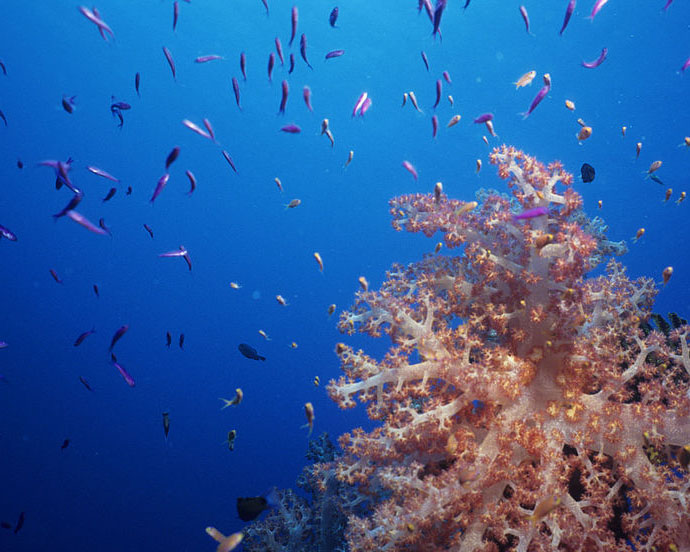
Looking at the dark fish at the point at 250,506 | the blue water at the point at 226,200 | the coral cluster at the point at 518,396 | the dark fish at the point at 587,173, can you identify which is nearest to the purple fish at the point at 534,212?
the coral cluster at the point at 518,396

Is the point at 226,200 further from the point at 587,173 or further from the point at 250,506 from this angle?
the point at 250,506

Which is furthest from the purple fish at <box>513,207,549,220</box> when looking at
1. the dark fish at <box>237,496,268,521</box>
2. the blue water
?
the blue water

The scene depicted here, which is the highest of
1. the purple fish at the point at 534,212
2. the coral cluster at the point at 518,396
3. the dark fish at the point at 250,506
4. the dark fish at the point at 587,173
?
the dark fish at the point at 587,173

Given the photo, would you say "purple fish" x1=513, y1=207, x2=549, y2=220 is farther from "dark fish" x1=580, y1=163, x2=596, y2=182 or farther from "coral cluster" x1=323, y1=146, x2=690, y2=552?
"dark fish" x1=580, y1=163, x2=596, y2=182

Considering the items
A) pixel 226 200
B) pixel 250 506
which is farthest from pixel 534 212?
pixel 226 200

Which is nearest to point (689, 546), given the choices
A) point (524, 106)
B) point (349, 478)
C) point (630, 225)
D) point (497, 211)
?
point (349, 478)

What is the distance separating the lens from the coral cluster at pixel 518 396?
306 centimetres

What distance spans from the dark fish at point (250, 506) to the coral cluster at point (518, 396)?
2.99 feet

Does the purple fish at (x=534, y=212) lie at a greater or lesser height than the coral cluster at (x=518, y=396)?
greater

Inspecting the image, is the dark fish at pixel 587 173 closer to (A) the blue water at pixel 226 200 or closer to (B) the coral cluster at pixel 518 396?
(B) the coral cluster at pixel 518 396

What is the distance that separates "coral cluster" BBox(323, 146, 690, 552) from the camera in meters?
3.06

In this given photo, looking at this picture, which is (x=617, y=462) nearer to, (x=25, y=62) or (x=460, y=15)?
(x=460, y=15)

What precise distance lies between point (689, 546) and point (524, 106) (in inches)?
1171

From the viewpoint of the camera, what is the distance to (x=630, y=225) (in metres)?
33.1
